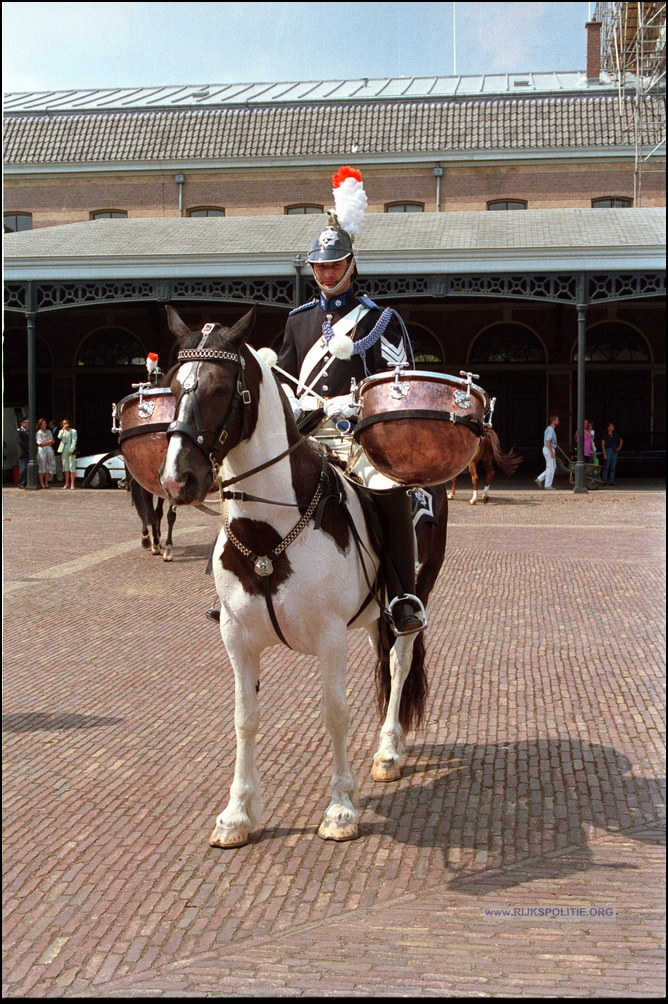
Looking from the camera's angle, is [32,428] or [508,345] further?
[508,345]

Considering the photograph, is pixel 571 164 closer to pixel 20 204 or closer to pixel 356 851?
pixel 20 204

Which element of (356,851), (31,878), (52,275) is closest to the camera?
(31,878)

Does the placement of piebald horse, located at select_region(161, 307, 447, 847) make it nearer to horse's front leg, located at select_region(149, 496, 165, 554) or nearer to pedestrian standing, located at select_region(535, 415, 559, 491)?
horse's front leg, located at select_region(149, 496, 165, 554)

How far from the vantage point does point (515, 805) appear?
469 cm

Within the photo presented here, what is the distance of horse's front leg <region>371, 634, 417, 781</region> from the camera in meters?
Answer: 5.05

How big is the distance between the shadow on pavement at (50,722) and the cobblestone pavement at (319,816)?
0.08 ft

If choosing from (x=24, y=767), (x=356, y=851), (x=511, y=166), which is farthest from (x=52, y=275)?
(x=356, y=851)

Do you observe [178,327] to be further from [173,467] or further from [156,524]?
[156,524]

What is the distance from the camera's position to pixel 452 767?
206 inches

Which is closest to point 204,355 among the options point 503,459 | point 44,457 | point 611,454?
point 503,459

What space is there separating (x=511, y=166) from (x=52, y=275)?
15556 mm

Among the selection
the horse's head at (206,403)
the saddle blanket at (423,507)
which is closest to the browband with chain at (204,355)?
the horse's head at (206,403)

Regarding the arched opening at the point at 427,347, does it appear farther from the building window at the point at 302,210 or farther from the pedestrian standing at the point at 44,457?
the pedestrian standing at the point at 44,457

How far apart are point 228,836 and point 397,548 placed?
1.53 meters
